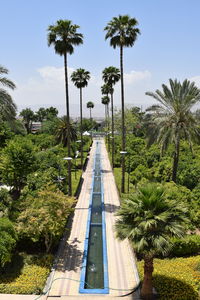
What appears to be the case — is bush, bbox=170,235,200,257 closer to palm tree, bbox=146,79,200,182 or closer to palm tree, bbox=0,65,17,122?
palm tree, bbox=146,79,200,182

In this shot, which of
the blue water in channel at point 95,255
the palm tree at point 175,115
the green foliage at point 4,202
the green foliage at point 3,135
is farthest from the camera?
the green foliage at point 3,135

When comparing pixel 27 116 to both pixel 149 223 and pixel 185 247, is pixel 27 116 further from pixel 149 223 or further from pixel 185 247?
pixel 149 223

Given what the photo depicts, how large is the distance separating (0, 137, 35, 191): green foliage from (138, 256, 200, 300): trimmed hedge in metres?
13.4

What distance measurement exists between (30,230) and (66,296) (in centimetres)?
404

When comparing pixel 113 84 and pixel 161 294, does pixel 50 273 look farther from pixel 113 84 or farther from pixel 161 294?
pixel 113 84

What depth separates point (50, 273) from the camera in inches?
535

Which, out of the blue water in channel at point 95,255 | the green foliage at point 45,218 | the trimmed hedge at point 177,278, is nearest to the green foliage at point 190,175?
the blue water in channel at point 95,255

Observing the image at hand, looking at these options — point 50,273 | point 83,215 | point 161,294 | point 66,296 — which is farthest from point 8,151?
point 161,294

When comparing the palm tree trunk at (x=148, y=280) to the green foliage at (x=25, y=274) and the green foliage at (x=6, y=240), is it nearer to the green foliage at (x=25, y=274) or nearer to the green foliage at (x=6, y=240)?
the green foliage at (x=25, y=274)

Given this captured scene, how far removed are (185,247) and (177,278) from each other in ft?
10.2

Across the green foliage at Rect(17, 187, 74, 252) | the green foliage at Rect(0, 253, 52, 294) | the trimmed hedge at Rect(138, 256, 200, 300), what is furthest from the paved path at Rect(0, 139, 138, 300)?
the green foliage at Rect(17, 187, 74, 252)

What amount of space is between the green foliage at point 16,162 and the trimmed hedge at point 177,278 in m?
13.4

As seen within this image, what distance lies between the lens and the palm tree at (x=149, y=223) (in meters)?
9.54

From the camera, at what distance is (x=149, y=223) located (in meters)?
9.55
